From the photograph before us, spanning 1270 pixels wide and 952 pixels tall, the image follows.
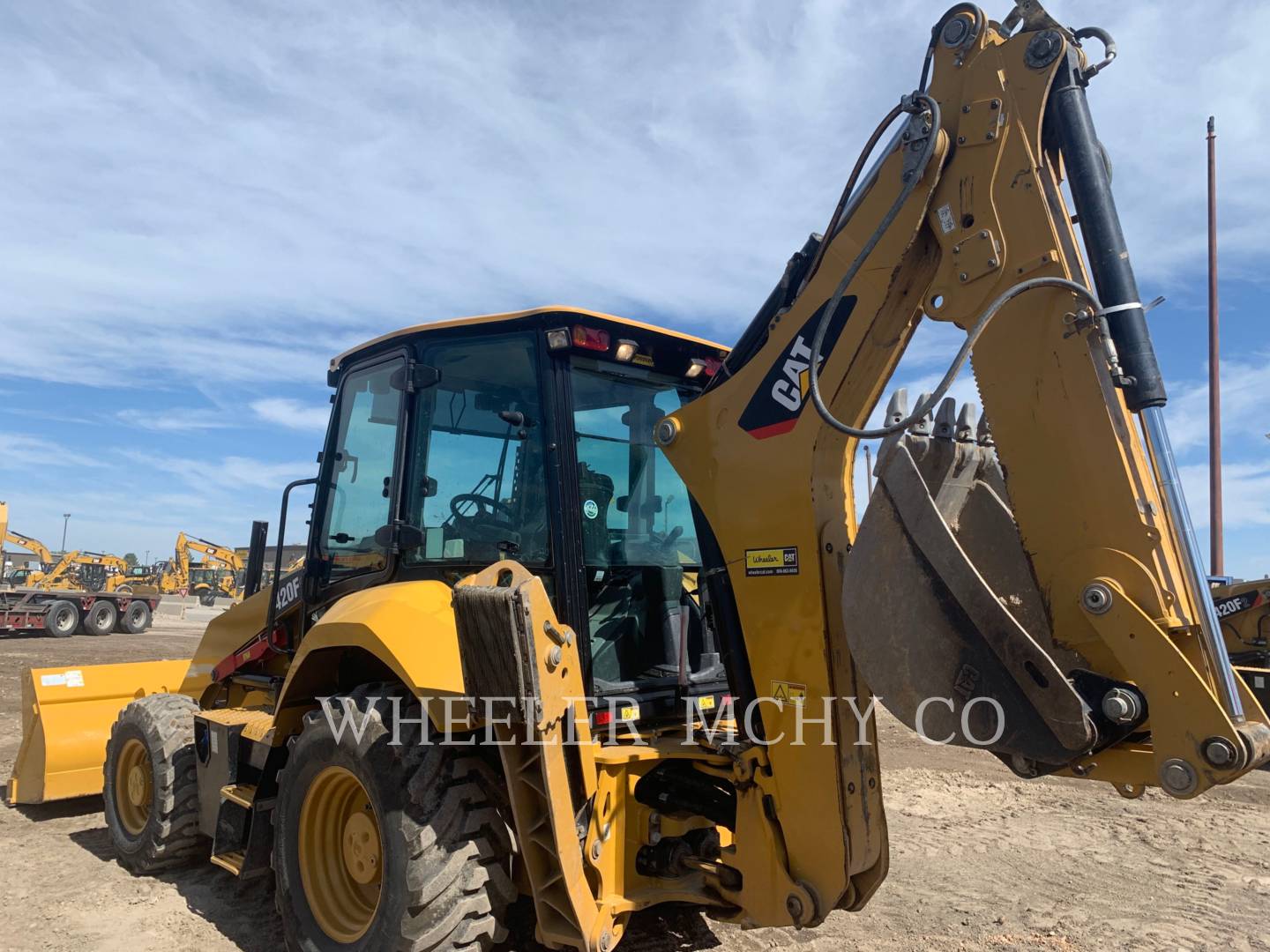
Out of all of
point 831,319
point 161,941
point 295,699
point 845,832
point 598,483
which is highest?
point 831,319

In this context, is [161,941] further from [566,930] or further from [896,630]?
[896,630]

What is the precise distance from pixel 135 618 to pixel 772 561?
85.1ft

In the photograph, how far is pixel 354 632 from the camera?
358cm

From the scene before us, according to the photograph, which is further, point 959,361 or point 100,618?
point 100,618

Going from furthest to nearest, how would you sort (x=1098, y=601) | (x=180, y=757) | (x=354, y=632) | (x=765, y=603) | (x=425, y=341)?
(x=180, y=757) → (x=425, y=341) → (x=354, y=632) → (x=765, y=603) → (x=1098, y=601)

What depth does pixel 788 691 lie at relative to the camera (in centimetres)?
311

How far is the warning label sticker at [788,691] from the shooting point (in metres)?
3.07

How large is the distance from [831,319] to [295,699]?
114 inches

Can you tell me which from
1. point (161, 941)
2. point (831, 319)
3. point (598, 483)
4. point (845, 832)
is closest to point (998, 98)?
point (831, 319)

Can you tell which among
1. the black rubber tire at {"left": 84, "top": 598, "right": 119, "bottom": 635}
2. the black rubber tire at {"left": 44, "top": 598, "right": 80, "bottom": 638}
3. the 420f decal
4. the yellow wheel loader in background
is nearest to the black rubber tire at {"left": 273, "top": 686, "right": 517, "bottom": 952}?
the yellow wheel loader in background

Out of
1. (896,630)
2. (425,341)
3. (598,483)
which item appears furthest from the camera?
(425,341)

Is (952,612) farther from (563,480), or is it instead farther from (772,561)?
(563,480)

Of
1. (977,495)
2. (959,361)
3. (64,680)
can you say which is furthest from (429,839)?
(64,680)

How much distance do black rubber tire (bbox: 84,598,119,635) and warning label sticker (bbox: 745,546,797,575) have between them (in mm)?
25190
